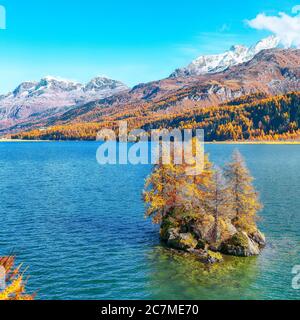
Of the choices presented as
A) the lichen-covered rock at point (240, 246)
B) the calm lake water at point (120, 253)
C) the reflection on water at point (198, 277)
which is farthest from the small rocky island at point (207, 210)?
the calm lake water at point (120, 253)

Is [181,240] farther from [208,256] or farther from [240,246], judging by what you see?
[240,246]

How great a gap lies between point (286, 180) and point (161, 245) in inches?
2753

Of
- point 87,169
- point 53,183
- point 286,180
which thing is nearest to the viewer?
point 286,180

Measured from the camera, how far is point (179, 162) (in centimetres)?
6303

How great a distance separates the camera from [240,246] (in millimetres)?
54125

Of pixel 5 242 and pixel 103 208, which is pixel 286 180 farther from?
pixel 5 242

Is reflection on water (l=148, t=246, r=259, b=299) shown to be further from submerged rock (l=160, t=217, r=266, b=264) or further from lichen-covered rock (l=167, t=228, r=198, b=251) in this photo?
lichen-covered rock (l=167, t=228, r=198, b=251)

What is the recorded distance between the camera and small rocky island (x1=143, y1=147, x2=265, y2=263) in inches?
2190

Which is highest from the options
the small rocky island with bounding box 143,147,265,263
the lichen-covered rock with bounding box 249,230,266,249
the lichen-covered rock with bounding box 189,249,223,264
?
→ the small rocky island with bounding box 143,147,265,263

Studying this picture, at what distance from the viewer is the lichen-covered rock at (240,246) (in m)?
53.5

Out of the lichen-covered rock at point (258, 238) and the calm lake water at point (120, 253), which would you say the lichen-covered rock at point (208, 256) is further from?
the lichen-covered rock at point (258, 238)

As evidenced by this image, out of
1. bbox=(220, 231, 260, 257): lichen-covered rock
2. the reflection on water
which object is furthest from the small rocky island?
the reflection on water

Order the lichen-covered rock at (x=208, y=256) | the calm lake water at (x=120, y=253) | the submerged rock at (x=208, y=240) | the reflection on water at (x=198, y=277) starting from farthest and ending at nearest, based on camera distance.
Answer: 1. the submerged rock at (x=208, y=240)
2. the lichen-covered rock at (x=208, y=256)
3. the calm lake water at (x=120, y=253)
4. the reflection on water at (x=198, y=277)
